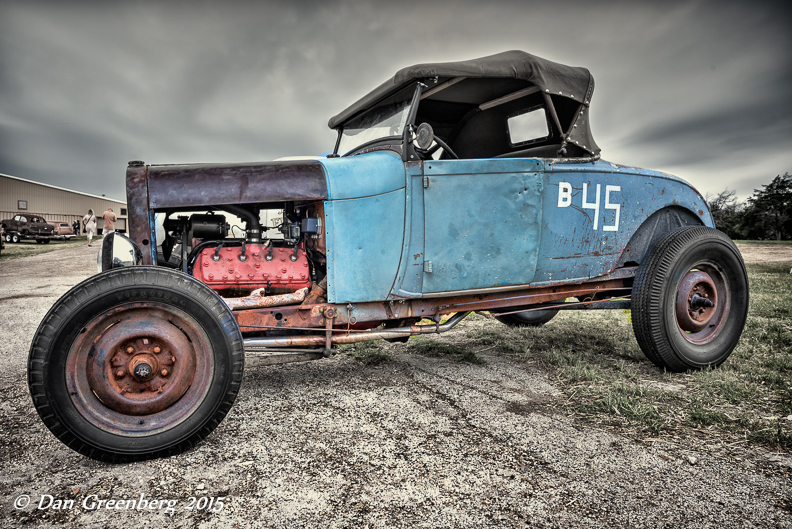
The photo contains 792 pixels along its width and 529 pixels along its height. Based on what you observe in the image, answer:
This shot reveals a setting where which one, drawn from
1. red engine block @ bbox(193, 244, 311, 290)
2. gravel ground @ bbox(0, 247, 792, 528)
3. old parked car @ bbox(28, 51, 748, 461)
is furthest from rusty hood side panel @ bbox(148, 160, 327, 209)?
gravel ground @ bbox(0, 247, 792, 528)

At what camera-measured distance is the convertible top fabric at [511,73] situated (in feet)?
8.52

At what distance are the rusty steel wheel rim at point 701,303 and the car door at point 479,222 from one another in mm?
1363

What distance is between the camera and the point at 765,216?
2488 cm

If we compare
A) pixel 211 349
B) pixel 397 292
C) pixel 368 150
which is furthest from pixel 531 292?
pixel 211 349

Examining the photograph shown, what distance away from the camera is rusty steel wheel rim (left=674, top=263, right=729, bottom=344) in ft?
A: 10.7

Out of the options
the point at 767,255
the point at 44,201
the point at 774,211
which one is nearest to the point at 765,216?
the point at 774,211

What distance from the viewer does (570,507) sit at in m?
1.60

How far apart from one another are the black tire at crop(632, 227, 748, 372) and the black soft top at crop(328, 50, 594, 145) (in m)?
1.30

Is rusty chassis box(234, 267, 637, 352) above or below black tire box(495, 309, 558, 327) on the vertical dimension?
above

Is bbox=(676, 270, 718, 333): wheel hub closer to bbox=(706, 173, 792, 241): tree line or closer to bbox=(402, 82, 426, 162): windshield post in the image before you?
bbox=(402, 82, 426, 162): windshield post

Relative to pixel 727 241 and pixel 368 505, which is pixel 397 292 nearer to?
pixel 368 505

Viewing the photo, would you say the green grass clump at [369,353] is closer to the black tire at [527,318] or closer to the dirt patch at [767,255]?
the black tire at [527,318]

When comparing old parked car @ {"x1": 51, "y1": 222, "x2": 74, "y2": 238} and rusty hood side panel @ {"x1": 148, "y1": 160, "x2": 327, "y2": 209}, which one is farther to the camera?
old parked car @ {"x1": 51, "y1": 222, "x2": 74, "y2": 238}

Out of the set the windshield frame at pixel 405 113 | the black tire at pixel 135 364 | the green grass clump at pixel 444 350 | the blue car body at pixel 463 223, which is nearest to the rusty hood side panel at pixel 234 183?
the blue car body at pixel 463 223
